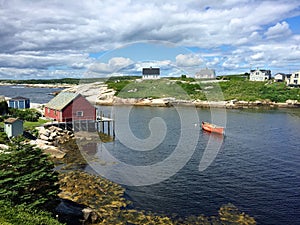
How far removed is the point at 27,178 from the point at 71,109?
27.5 m

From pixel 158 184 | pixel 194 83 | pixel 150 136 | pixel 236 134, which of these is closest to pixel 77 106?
pixel 150 136

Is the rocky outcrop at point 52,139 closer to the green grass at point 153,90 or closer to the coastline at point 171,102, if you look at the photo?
the coastline at point 171,102

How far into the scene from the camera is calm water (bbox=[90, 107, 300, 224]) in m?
Result: 21.5

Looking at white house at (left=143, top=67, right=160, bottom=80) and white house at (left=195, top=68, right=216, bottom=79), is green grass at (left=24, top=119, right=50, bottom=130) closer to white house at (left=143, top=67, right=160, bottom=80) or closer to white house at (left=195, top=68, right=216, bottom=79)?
white house at (left=143, top=67, right=160, bottom=80)

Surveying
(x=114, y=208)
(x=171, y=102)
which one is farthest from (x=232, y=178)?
(x=171, y=102)

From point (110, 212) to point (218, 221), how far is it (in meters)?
7.28

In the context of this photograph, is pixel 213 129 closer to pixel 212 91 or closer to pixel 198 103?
pixel 198 103

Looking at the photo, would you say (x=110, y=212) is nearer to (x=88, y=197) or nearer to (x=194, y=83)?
(x=88, y=197)

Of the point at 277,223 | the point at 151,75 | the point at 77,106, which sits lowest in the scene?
the point at 277,223

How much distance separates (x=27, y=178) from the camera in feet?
53.6

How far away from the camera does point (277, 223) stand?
19.5 m

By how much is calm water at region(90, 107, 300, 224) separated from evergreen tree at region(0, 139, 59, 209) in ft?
23.8

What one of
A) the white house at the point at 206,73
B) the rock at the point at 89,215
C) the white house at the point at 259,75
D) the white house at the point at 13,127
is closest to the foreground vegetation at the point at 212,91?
the white house at the point at 206,73

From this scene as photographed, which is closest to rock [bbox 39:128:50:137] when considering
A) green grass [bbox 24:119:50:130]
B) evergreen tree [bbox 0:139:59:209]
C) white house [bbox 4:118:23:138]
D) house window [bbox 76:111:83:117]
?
green grass [bbox 24:119:50:130]
